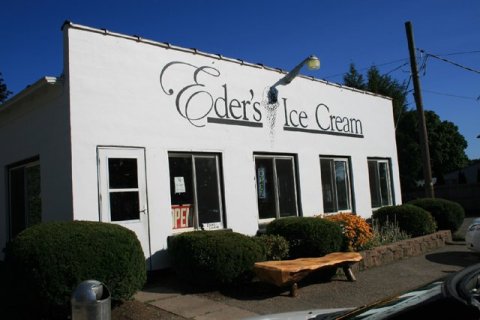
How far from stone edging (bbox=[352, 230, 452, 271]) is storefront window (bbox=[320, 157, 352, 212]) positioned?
7.57 ft

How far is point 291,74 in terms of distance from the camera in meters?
12.2

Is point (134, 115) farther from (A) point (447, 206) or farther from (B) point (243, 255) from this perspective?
(A) point (447, 206)

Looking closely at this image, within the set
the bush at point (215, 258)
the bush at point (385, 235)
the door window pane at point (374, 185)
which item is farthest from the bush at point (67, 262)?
the door window pane at point (374, 185)

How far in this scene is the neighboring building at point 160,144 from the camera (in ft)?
28.3

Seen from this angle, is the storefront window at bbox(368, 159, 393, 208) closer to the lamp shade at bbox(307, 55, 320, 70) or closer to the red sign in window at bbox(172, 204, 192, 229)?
the lamp shade at bbox(307, 55, 320, 70)

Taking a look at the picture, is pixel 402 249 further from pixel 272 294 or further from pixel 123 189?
pixel 123 189

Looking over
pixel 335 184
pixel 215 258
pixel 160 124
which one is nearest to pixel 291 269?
pixel 215 258

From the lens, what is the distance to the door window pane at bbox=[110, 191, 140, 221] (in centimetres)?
879

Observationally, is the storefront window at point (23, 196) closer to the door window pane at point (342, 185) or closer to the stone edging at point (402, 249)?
the stone edging at point (402, 249)

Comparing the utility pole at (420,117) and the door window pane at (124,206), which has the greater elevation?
the utility pole at (420,117)

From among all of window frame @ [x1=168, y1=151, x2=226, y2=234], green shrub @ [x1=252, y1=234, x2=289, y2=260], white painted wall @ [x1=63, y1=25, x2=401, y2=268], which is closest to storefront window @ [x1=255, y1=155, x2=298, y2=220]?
white painted wall @ [x1=63, y1=25, x2=401, y2=268]

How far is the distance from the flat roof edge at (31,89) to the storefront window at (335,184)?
7.40m

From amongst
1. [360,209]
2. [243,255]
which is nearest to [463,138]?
Result: [360,209]

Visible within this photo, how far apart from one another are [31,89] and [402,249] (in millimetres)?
8750
